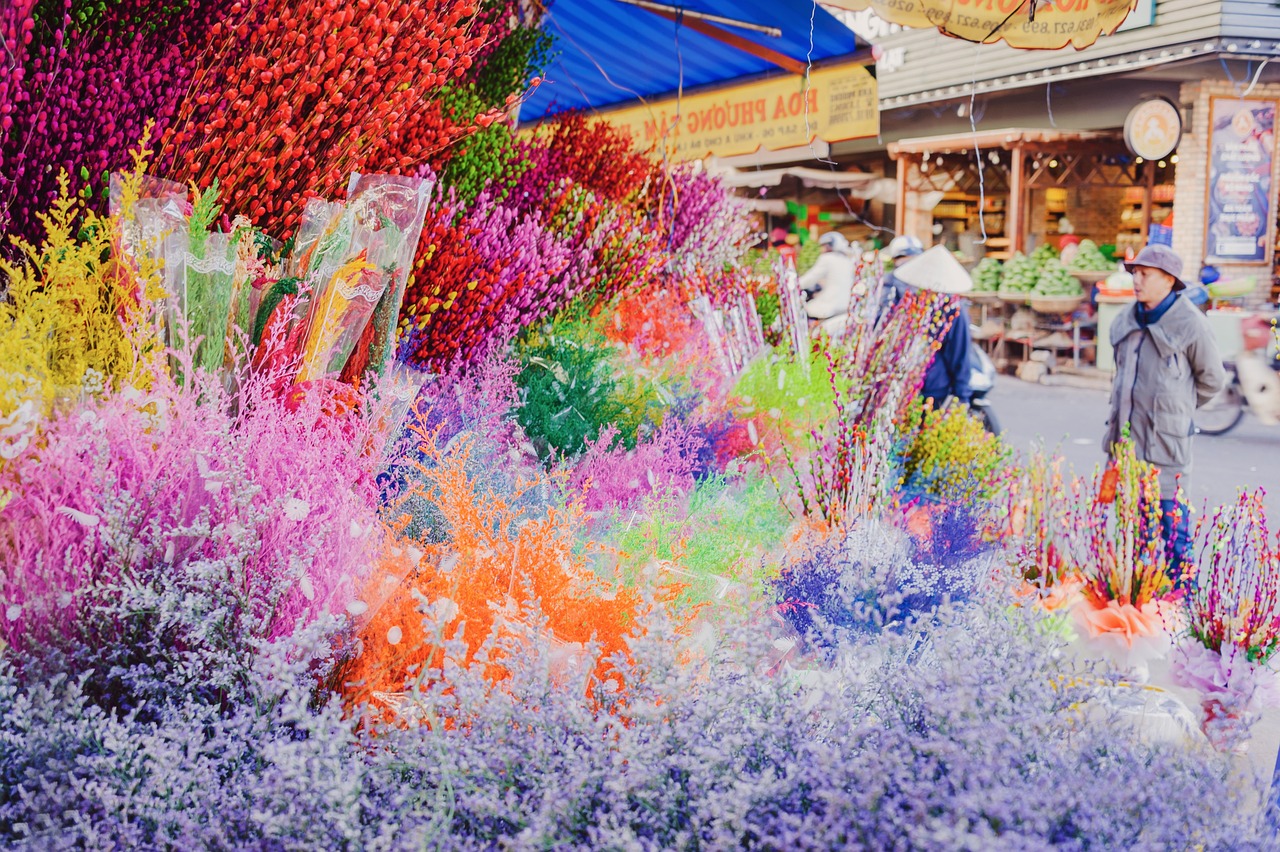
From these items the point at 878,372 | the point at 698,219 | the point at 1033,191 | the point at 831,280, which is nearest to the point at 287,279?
the point at 878,372

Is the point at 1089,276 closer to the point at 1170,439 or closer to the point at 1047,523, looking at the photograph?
the point at 1170,439

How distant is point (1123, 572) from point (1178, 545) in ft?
4.66

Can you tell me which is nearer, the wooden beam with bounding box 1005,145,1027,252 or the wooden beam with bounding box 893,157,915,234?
the wooden beam with bounding box 1005,145,1027,252

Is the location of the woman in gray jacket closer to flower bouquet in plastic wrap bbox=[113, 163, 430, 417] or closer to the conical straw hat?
the conical straw hat

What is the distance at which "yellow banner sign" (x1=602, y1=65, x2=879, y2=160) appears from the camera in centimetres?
445

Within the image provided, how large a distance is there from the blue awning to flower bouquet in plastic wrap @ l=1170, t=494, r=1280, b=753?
8.02 ft

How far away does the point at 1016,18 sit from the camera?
111 inches

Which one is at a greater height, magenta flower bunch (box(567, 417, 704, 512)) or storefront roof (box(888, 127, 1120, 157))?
storefront roof (box(888, 127, 1120, 157))

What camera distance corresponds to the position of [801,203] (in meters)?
18.5

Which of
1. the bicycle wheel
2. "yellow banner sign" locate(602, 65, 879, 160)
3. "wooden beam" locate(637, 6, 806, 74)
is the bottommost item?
the bicycle wheel

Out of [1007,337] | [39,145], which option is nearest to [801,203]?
[1007,337]

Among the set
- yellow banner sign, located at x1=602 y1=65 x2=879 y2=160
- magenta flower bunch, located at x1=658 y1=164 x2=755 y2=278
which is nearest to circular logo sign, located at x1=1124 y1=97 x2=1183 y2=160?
yellow banner sign, located at x1=602 y1=65 x2=879 y2=160

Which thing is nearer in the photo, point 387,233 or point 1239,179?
point 387,233

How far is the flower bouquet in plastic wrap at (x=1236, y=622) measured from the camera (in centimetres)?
242
